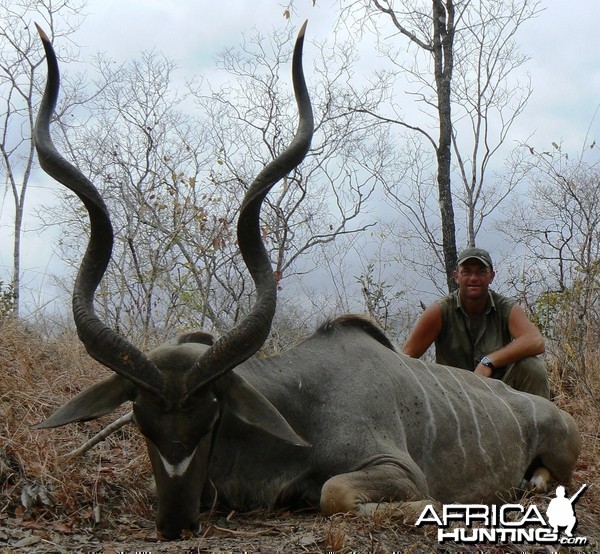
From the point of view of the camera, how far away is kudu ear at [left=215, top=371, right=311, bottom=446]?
3.11 meters

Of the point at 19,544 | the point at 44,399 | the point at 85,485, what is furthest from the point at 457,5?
the point at 19,544

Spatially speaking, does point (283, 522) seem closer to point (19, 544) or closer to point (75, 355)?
point (19, 544)

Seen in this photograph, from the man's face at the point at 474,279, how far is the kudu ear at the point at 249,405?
2.42 m

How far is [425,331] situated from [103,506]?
2.65m

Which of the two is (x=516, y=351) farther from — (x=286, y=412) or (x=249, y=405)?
(x=249, y=405)

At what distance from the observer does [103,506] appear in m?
3.34

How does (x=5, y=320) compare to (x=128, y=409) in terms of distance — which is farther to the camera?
(x=5, y=320)

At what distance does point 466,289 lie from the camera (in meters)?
5.23

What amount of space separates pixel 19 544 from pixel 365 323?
1.99 metres

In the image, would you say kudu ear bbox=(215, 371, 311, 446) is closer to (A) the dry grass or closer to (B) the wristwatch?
(A) the dry grass

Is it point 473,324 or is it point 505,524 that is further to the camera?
point 473,324

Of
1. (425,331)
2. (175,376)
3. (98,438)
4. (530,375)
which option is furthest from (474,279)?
(175,376)

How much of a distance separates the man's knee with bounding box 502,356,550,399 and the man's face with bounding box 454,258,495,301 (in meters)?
0.52

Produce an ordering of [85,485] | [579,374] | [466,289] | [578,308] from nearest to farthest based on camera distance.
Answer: [85,485] → [466,289] → [579,374] → [578,308]
